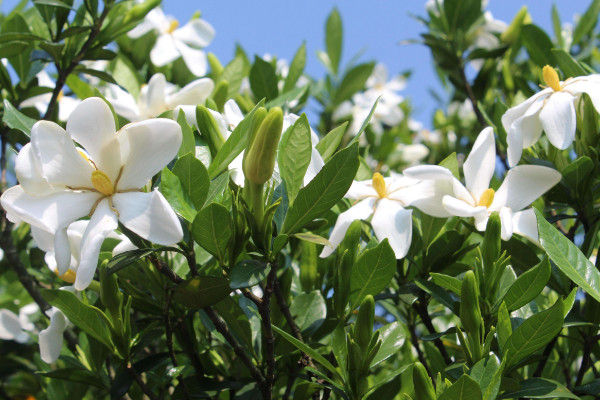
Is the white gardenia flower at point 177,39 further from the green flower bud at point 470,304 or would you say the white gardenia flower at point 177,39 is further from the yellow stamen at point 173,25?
the green flower bud at point 470,304

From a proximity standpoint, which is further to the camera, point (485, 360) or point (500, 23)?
point (500, 23)

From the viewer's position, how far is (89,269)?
3.26 ft

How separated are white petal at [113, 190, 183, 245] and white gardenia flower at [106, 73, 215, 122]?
67 centimetres

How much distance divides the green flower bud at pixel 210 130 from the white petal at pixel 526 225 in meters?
0.63

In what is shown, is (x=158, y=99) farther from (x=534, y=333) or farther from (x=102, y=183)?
(x=534, y=333)

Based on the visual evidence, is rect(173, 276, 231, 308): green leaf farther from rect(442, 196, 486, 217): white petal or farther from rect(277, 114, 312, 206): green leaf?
rect(442, 196, 486, 217): white petal

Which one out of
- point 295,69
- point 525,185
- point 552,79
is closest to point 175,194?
point 525,185

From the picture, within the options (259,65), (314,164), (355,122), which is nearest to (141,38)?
(259,65)

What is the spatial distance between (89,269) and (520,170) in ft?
2.93

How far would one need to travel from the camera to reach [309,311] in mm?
1435

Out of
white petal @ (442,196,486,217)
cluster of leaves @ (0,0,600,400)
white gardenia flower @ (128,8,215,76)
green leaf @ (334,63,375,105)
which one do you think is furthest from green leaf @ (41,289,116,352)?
green leaf @ (334,63,375,105)

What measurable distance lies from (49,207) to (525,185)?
3.11 feet

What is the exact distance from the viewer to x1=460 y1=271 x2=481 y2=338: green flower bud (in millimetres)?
1090

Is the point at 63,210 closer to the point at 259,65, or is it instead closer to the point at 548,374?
the point at 259,65
